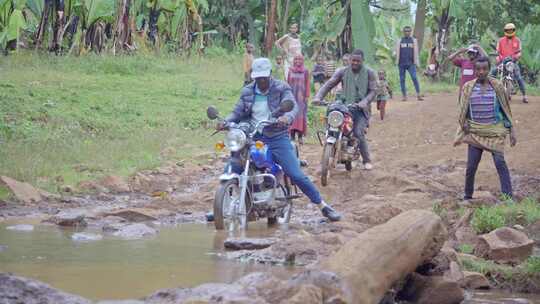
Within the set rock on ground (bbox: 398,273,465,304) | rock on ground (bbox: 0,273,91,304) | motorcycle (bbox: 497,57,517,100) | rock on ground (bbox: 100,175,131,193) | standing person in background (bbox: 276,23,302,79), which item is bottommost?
rock on ground (bbox: 100,175,131,193)

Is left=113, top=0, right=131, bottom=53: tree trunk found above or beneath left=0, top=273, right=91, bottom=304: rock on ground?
above

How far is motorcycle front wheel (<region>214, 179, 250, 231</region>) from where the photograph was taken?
883 centimetres

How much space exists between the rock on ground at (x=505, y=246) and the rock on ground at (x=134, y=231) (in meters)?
2.94

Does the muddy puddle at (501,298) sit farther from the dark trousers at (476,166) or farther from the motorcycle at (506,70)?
the motorcycle at (506,70)

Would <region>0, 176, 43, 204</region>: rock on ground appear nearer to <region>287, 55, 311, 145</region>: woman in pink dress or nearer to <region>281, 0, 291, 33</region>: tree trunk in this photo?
<region>287, 55, 311, 145</region>: woman in pink dress

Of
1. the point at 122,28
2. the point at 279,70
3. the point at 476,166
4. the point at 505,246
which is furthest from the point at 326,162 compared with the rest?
the point at 122,28

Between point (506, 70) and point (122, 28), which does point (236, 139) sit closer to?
point (506, 70)

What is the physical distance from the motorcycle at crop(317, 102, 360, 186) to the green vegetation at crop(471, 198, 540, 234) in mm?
2955

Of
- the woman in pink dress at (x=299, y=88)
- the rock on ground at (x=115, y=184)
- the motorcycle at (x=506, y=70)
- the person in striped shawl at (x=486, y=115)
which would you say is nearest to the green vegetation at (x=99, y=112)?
the rock on ground at (x=115, y=184)

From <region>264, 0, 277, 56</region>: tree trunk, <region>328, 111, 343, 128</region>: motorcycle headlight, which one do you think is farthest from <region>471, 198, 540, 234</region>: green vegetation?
<region>264, 0, 277, 56</region>: tree trunk

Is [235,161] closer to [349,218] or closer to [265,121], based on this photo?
[265,121]

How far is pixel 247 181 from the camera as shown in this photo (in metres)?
9.09

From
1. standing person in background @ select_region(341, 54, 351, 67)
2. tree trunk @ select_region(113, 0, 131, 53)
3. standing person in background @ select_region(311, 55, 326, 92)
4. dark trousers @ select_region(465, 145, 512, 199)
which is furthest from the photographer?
tree trunk @ select_region(113, 0, 131, 53)

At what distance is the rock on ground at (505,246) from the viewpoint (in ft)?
24.5
